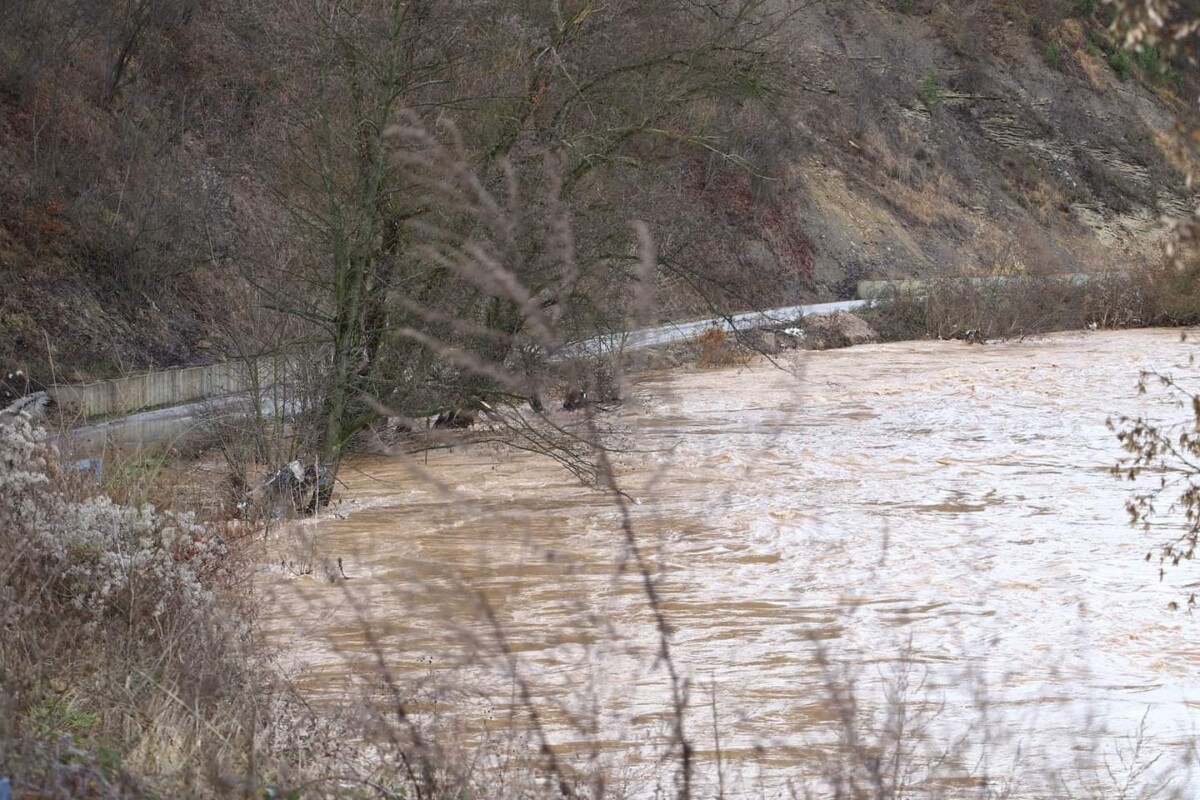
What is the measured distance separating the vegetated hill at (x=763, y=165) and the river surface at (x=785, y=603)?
2398 mm

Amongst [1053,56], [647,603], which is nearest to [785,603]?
[647,603]

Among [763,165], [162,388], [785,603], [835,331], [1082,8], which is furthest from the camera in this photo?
[1082,8]

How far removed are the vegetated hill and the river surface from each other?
240cm

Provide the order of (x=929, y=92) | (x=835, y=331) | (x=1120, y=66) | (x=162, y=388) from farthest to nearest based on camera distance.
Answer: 1. (x=1120, y=66)
2. (x=929, y=92)
3. (x=835, y=331)
4. (x=162, y=388)

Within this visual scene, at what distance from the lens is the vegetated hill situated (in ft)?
63.7

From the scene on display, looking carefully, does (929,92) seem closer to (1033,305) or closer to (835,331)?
(1033,305)

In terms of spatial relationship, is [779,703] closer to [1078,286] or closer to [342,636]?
[342,636]

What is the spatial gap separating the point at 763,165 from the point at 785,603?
27.9 metres

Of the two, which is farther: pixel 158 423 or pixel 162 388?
pixel 162 388

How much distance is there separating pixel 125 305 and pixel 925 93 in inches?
1292

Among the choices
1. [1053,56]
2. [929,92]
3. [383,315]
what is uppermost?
[1053,56]

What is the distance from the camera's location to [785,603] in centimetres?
1009

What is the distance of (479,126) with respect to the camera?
47.2 feet

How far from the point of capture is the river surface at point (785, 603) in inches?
249
